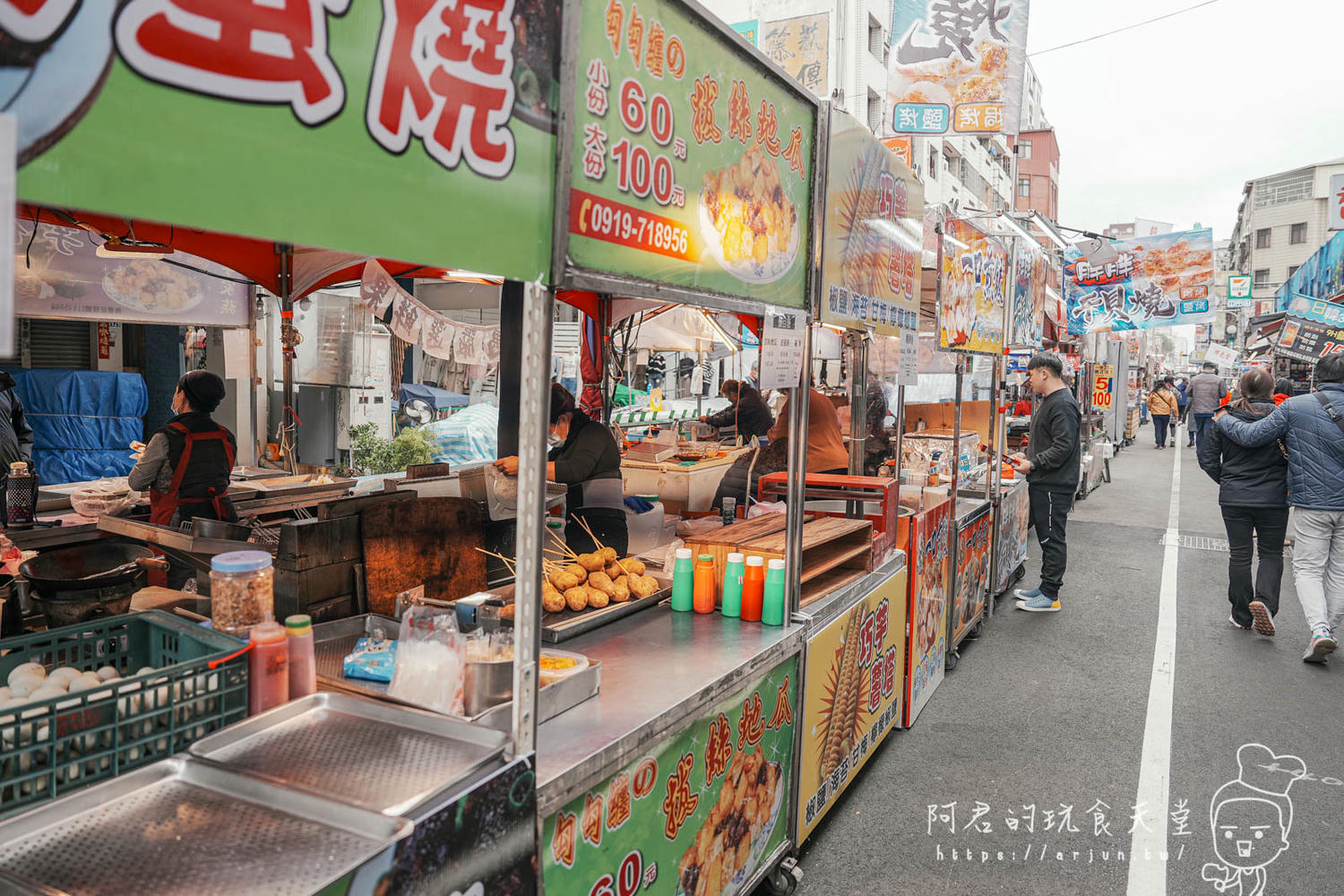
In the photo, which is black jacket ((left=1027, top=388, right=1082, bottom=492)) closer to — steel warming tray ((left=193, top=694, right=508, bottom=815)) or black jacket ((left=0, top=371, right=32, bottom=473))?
steel warming tray ((left=193, top=694, right=508, bottom=815))

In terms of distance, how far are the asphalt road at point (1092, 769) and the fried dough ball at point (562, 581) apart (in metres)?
1.63

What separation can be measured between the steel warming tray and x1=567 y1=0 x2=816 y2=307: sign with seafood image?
1246 millimetres

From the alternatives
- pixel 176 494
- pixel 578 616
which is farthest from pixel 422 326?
pixel 578 616

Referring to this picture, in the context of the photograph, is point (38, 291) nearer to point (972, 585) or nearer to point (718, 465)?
point (718, 465)

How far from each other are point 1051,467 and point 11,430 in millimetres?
9358

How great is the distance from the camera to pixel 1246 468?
6.91 metres

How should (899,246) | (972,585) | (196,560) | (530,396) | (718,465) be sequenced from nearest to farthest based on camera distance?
(530,396) < (196,560) < (899,246) < (972,585) < (718,465)

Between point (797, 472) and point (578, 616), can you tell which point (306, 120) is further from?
point (797, 472)

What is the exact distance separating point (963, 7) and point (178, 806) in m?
9.50

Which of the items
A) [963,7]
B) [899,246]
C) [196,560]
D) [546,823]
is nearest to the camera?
[546,823]

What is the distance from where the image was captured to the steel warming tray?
1.86 meters

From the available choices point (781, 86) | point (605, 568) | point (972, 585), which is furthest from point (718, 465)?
point (781, 86)

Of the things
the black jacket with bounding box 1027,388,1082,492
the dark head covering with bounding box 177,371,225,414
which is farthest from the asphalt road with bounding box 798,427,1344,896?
the dark head covering with bounding box 177,371,225,414

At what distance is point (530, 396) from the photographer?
6.66 ft
